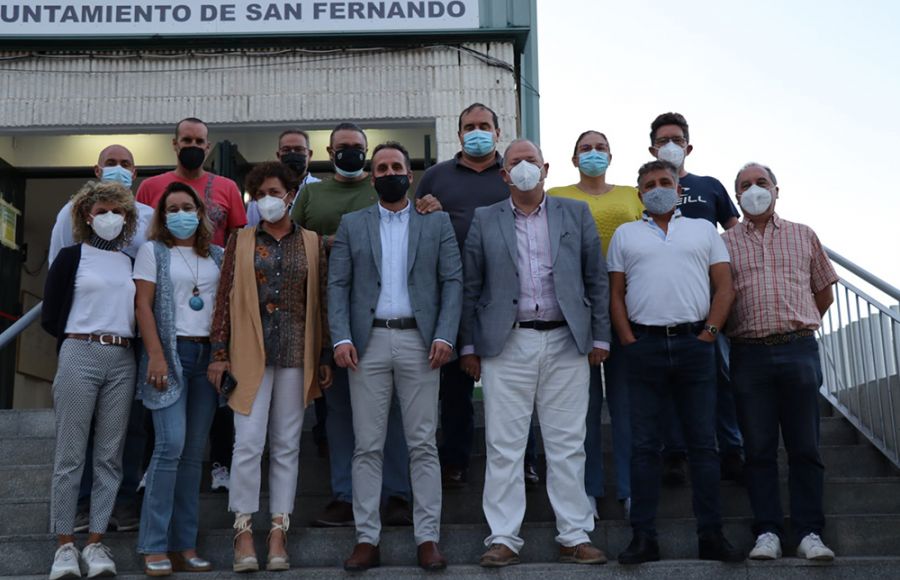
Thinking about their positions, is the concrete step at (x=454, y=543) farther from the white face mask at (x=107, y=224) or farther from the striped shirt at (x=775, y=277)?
the white face mask at (x=107, y=224)

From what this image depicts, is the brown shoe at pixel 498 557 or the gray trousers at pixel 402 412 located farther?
the gray trousers at pixel 402 412

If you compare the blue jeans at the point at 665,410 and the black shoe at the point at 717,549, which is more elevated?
the blue jeans at the point at 665,410

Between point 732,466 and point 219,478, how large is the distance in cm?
267

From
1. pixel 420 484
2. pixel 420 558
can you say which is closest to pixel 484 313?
pixel 420 484

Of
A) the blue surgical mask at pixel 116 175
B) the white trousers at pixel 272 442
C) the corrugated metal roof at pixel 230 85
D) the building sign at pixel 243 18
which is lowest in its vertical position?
the white trousers at pixel 272 442

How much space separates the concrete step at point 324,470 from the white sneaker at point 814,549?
0.92 m

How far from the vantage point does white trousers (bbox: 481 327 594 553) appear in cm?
448

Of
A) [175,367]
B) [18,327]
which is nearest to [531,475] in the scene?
[175,367]

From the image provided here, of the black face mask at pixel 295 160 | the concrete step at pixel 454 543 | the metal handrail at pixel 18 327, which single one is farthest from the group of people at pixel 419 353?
the metal handrail at pixel 18 327

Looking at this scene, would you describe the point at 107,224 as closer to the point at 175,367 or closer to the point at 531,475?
the point at 175,367

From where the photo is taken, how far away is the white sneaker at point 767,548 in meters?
4.39

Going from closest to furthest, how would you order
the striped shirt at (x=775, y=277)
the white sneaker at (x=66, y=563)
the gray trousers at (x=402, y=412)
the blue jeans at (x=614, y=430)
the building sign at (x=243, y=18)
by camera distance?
the white sneaker at (x=66, y=563) < the gray trousers at (x=402, y=412) < the striped shirt at (x=775, y=277) < the blue jeans at (x=614, y=430) < the building sign at (x=243, y=18)

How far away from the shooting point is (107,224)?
4.68 meters

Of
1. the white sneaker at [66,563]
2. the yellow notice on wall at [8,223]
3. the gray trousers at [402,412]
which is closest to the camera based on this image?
the white sneaker at [66,563]
